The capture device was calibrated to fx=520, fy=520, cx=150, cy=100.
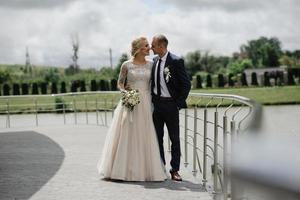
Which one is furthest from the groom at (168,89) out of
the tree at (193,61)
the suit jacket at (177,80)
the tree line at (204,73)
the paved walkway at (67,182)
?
the tree at (193,61)

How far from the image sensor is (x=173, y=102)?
6.17 metres

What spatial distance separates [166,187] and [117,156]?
79 cm

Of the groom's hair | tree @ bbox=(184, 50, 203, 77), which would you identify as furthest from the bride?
tree @ bbox=(184, 50, 203, 77)

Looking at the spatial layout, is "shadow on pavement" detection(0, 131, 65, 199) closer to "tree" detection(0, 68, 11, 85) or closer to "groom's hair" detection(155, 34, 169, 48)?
"groom's hair" detection(155, 34, 169, 48)

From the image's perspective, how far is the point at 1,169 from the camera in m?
7.52

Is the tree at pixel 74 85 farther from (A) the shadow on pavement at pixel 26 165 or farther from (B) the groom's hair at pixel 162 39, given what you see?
(B) the groom's hair at pixel 162 39

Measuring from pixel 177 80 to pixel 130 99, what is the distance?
62 centimetres

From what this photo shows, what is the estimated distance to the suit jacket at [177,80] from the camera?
6.00m

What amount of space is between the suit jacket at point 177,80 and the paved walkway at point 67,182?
3.26ft

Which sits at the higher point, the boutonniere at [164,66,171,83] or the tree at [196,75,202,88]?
the boutonniere at [164,66,171,83]

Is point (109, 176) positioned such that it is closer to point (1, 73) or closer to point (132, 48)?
point (132, 48)

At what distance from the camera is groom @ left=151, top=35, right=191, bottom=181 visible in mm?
6023

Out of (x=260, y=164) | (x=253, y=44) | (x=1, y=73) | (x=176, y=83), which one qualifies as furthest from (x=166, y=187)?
(x=253, y=44)

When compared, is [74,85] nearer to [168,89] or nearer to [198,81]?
[198,81]
